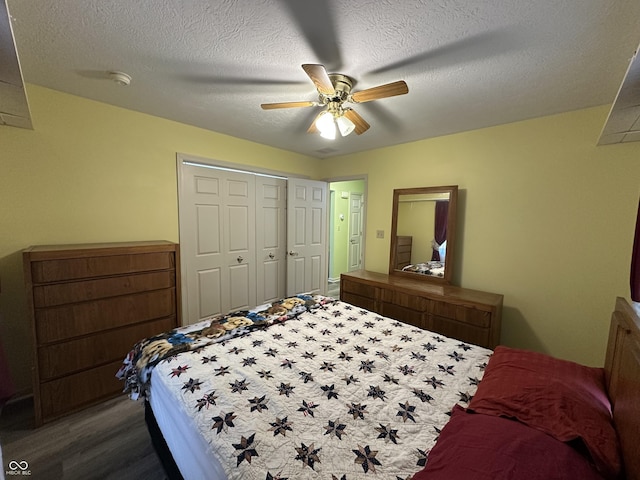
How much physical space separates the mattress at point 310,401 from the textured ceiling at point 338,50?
70.2 inches

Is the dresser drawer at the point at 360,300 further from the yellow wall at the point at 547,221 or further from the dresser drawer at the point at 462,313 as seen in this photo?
the yellow wall at the point at 547,221

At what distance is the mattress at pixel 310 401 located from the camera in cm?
87

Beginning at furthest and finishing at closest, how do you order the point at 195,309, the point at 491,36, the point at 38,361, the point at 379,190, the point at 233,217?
the point at 379,190
the point at 233,217
the point at 195,309
the point at 38,361
the point at 491,36

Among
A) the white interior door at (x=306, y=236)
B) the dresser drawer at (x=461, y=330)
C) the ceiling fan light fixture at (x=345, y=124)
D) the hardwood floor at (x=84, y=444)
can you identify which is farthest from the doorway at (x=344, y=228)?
the hardwood floor at (x=84, y=444)

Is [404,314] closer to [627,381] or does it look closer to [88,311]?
[627,381]

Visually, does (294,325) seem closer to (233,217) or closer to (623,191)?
(233,217)

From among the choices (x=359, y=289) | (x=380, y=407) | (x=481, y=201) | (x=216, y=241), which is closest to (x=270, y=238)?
(x=216, y=241)

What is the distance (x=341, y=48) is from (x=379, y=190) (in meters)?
2.15

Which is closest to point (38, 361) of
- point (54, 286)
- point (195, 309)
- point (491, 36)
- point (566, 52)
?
point (54, 286)

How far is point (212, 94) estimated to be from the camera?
197 cm

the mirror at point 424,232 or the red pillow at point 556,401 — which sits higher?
the mirror at point 424,232

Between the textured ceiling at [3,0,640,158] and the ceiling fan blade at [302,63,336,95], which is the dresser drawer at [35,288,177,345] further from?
the ceiling fan blade at [302,63,336,95]

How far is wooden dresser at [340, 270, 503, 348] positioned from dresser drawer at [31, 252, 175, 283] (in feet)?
6.75

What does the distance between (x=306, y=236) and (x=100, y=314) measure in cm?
255
